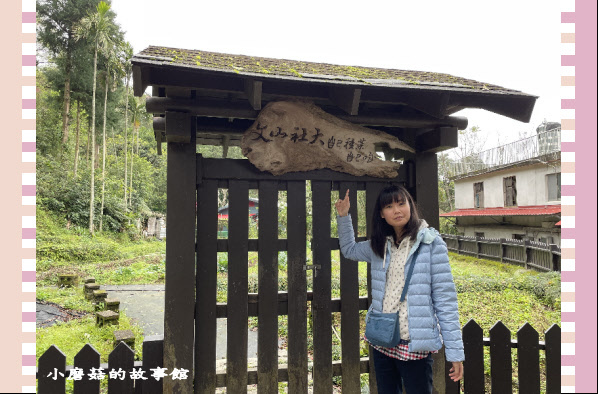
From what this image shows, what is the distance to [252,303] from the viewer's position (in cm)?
299

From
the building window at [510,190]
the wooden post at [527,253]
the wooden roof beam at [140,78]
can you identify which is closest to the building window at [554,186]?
the building window at [510,190]

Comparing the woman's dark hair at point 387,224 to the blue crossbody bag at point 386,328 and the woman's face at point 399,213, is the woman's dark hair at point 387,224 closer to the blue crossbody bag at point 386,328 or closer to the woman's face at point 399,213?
the woman's face at point 399,213

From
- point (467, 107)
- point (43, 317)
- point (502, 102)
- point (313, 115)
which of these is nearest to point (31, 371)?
point (313, 115)

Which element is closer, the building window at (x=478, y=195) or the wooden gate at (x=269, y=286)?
the wooden gate at (x=269, y=286)

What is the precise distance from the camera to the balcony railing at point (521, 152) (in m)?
18.4

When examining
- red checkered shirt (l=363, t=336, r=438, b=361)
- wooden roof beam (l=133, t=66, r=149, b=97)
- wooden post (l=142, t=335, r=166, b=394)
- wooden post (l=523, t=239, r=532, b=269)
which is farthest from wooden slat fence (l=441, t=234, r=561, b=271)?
wooden roof beam (l=133, t=66, r=149, b=97)

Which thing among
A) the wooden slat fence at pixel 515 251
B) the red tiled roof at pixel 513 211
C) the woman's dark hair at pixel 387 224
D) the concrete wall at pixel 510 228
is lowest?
the wooden slat fence at pixel 515 251

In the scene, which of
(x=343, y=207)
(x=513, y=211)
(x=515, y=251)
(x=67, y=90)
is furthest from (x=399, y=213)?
(x=67, y=90)

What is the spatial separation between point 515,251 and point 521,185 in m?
5.03

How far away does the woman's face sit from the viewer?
247cm

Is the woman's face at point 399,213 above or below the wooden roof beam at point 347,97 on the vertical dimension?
below

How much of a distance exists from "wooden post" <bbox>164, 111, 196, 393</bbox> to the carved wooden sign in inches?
20.0

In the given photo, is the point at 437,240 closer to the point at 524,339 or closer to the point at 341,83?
the point at 341,83

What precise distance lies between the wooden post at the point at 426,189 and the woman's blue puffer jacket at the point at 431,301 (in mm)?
944
